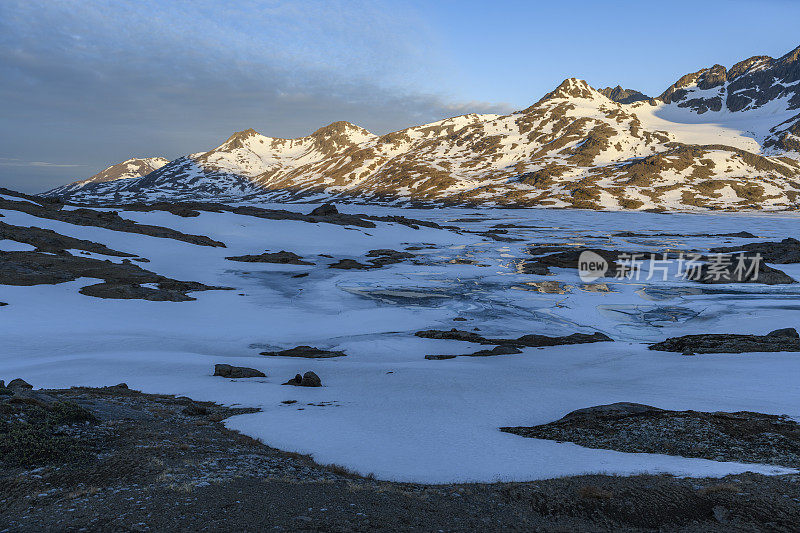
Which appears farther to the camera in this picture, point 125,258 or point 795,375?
point 125,258

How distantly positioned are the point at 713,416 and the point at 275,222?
206 ft

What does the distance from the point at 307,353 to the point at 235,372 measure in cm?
404

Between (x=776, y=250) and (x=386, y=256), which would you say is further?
(x=386, y=256)

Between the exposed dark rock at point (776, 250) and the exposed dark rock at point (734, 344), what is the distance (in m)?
36.2

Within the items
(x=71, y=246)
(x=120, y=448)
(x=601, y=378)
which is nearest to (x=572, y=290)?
(x=601, y=378)

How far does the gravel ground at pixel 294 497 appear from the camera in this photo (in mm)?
6738

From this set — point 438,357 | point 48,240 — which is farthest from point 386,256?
point 438,357

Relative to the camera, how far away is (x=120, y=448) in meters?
9.51

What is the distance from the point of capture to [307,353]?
2120 centimetres

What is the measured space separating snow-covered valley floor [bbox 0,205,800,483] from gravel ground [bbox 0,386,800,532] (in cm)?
100

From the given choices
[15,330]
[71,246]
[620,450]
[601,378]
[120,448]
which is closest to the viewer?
[120,448]

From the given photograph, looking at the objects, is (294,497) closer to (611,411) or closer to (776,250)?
(611,411)

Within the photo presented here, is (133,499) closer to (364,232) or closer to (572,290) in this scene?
(572,290)

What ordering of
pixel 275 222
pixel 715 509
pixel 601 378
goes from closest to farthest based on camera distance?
pixel 715 509, pixel 601 378, pixel 275 222
